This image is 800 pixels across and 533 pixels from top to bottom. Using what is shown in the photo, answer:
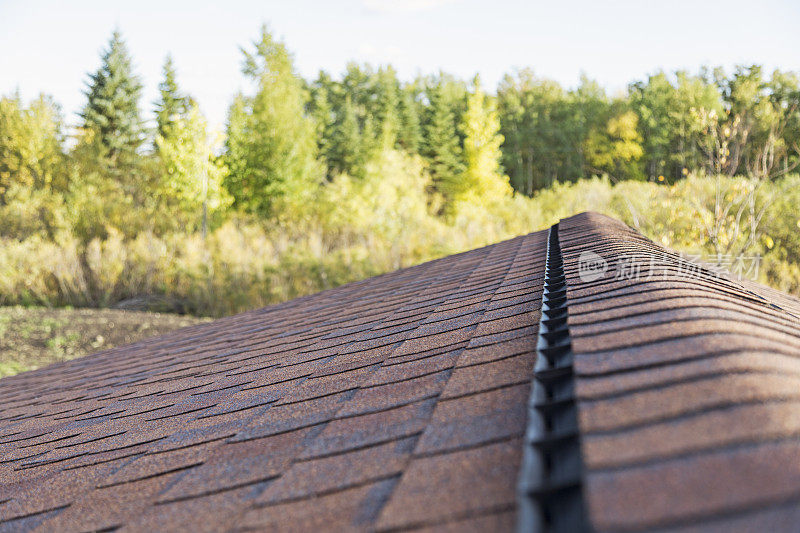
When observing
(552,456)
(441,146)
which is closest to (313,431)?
(552,456)

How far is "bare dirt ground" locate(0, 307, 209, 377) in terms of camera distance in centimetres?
1160

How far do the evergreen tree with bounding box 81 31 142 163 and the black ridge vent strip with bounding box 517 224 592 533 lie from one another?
135ft

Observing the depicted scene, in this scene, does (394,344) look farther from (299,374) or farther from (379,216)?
(379,216)

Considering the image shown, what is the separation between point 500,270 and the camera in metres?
3.42

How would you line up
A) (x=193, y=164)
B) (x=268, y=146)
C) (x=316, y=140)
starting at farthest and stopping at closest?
1. (x=316, y=140)
2. (x=268, y=146)
3. (x=193, y=164)

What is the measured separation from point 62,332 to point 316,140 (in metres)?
31.0

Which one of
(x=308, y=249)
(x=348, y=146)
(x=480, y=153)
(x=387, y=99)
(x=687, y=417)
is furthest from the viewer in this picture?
(x=387, y=99)

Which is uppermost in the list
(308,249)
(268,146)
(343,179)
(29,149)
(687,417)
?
(29,149)

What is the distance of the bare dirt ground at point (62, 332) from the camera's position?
11.6 meters

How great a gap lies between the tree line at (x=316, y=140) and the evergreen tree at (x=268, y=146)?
0.27ft

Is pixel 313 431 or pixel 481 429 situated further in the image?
pixel 313 431

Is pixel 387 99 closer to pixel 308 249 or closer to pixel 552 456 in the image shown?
pixel 308 249

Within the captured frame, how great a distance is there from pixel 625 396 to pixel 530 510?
28cm

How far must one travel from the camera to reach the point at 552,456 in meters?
0.92
